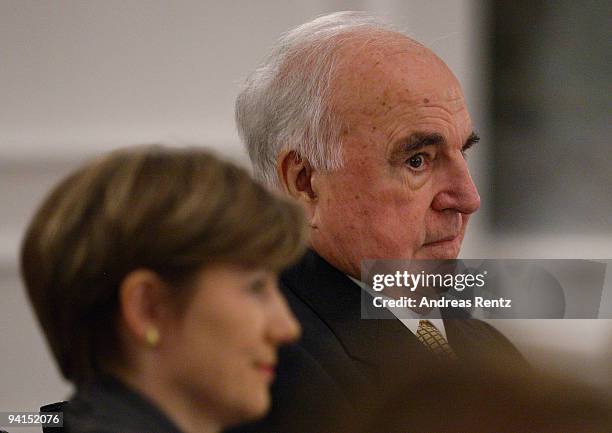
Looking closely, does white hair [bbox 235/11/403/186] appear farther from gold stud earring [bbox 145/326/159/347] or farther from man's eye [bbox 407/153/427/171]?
gold stud earring [bbox 145/326/159/347]

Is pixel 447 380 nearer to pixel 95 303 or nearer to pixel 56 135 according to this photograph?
pixel 95 303

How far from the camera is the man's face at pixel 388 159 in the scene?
3.72ft

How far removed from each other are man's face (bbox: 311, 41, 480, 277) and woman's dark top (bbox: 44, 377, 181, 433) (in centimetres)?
53

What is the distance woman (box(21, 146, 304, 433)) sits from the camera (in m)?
0.59

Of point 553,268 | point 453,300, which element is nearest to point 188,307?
point 453,300

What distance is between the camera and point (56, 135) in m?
2.14

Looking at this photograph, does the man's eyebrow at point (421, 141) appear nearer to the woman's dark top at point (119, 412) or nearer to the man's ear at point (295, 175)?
the man's ear at point (295, 175)

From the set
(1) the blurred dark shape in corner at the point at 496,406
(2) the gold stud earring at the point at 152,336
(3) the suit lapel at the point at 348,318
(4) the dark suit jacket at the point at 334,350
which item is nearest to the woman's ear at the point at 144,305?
(2) the gold stud earring at the point at 152,336

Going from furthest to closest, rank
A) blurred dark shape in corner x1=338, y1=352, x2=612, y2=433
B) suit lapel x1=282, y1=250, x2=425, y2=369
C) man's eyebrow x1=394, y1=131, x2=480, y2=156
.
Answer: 1. man's eyebrow x1=394, y1=131, x2=480, y2=156
2. suit lapel x1=282, y1=250, x2=425, y2=369
3. blurred dark shape in corner x1=338, y1=352, x2=612, y2=433

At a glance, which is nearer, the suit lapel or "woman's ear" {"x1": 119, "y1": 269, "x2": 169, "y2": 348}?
"woman's ear" {"x1": 119, "y1": 269, "x2": 169, "y2": 348}

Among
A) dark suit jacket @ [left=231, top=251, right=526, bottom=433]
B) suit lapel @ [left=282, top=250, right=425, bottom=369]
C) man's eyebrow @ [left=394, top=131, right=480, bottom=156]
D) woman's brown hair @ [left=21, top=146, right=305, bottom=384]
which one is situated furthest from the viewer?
man's eyebrow @ [left=394, top=131, right=480, bottom=156]

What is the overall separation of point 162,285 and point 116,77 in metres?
1.64

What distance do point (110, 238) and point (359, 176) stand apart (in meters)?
0.60

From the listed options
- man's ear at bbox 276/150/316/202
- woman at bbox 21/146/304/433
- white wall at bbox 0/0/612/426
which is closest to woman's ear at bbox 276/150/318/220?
man's ear at bbox 276/150/316/202
